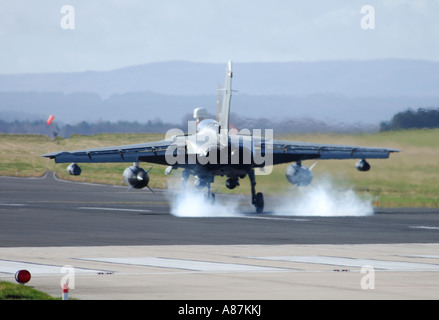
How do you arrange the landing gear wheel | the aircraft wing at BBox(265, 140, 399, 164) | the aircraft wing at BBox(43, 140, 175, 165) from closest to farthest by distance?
the aircraft wing at BBox(43, 140, 175, 165) < the aircraft wing at BBox(265, 140, 399, 164) < the landing gear wheel

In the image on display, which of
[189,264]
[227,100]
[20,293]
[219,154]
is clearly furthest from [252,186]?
[20,293]

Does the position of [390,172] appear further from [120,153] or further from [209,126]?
[120,153]

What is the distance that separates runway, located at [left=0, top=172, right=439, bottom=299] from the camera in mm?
19031

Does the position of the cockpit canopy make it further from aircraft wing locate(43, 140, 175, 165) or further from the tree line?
the tree line

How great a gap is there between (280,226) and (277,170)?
19464mm

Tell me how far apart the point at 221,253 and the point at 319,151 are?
23.7m

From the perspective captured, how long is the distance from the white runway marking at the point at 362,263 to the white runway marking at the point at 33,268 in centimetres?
600

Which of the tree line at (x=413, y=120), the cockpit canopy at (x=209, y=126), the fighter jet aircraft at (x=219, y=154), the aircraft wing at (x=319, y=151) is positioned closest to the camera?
the fighter jet aircraft at (x=219, y=154)

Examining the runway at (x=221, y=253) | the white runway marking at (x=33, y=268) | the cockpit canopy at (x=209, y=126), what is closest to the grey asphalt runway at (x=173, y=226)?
the runway at (x=221, y=253)

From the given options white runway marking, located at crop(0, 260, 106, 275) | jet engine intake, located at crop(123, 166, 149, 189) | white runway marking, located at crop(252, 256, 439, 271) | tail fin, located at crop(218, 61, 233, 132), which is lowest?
white runway marking, located at crop(0, 260, 106, 275)

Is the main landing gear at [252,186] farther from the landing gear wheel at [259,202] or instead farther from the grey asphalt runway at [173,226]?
the grey asphalt runway at [173,226]

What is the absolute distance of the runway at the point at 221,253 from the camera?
19031mm

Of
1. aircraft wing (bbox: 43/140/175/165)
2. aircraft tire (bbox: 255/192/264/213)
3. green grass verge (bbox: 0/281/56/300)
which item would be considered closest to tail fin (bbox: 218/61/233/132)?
aircraft wing (bbox: 43/140/175/165)

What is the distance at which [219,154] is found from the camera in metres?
44.6
